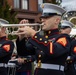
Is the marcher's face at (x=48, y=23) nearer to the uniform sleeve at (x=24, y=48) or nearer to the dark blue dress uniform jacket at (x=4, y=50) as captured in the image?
the uniform sleeve at (x=24, y=48)

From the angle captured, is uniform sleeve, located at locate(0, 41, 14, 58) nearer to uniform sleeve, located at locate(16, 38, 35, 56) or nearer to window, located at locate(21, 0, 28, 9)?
uniform sleeve, located at locate(16, 38, 35, 56)

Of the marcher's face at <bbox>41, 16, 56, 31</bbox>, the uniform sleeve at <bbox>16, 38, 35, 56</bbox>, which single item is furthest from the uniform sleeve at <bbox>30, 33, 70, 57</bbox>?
the uniform sleeve at <bbox>16, 38, 35, 56</bbox>

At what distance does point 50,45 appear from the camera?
4.45 m

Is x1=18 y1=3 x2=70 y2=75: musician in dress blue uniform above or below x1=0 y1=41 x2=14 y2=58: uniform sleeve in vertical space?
above

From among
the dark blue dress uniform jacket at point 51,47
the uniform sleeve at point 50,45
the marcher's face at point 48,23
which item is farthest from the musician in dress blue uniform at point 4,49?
the uniform sleeve at point 50,45

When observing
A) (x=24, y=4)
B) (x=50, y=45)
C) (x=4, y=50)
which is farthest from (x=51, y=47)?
(x=24, y=4)

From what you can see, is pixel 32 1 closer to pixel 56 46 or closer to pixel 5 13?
pixel 5 13

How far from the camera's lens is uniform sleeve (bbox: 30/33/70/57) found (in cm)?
445

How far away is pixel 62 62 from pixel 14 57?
3475 millimetres

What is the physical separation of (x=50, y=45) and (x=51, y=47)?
0.03 m

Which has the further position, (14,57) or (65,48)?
(14,57)

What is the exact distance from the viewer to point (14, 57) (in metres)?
8.06

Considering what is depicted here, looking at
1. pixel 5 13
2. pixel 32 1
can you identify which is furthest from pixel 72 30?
pixel 32 1

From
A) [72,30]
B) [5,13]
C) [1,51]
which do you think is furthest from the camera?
[5,13]
